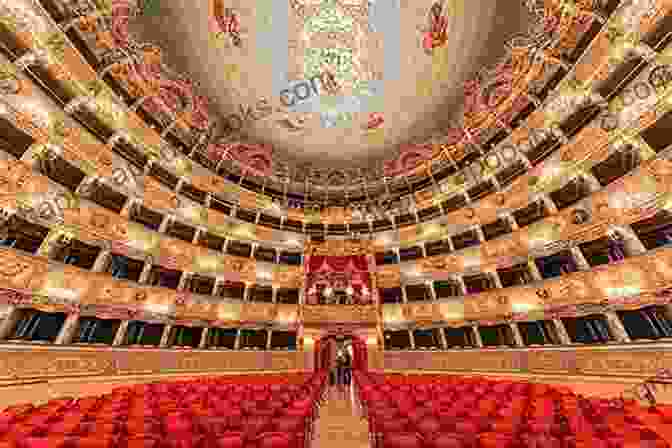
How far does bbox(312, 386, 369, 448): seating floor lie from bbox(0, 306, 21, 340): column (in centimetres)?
1062

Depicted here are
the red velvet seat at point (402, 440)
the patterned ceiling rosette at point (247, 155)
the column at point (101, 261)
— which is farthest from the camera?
the patterned ceiling rosette at point (247, 155)

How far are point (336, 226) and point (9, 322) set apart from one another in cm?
1693

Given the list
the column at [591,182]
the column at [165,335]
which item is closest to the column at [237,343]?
the column at [165,335]

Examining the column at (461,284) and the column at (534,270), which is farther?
the column at (461,284)

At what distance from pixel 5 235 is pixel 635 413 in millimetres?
17118

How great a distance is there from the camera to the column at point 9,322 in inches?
338

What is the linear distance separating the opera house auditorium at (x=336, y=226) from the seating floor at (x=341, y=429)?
0.13 metres

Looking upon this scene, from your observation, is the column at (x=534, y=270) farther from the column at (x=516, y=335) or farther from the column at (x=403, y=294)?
the column at (x=403, y=294)

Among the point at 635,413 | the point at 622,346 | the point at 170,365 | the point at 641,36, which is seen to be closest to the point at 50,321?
the point at 170,365

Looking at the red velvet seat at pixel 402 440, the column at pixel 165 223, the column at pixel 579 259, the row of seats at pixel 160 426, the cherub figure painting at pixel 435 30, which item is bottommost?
the red velvet seat at pixel 402 440

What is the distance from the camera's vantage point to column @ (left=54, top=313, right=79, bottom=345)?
9.76m

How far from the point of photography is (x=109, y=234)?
38.5 ft

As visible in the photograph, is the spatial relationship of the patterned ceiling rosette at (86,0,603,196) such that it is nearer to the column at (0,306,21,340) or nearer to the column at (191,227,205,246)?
the column at (191,227,205,246)

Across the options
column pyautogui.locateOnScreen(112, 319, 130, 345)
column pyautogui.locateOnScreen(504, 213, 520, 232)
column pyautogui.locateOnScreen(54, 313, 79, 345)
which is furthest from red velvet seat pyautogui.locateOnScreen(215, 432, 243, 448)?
column pyautogui.locateOnScreen(504, 213, 520, 232)
